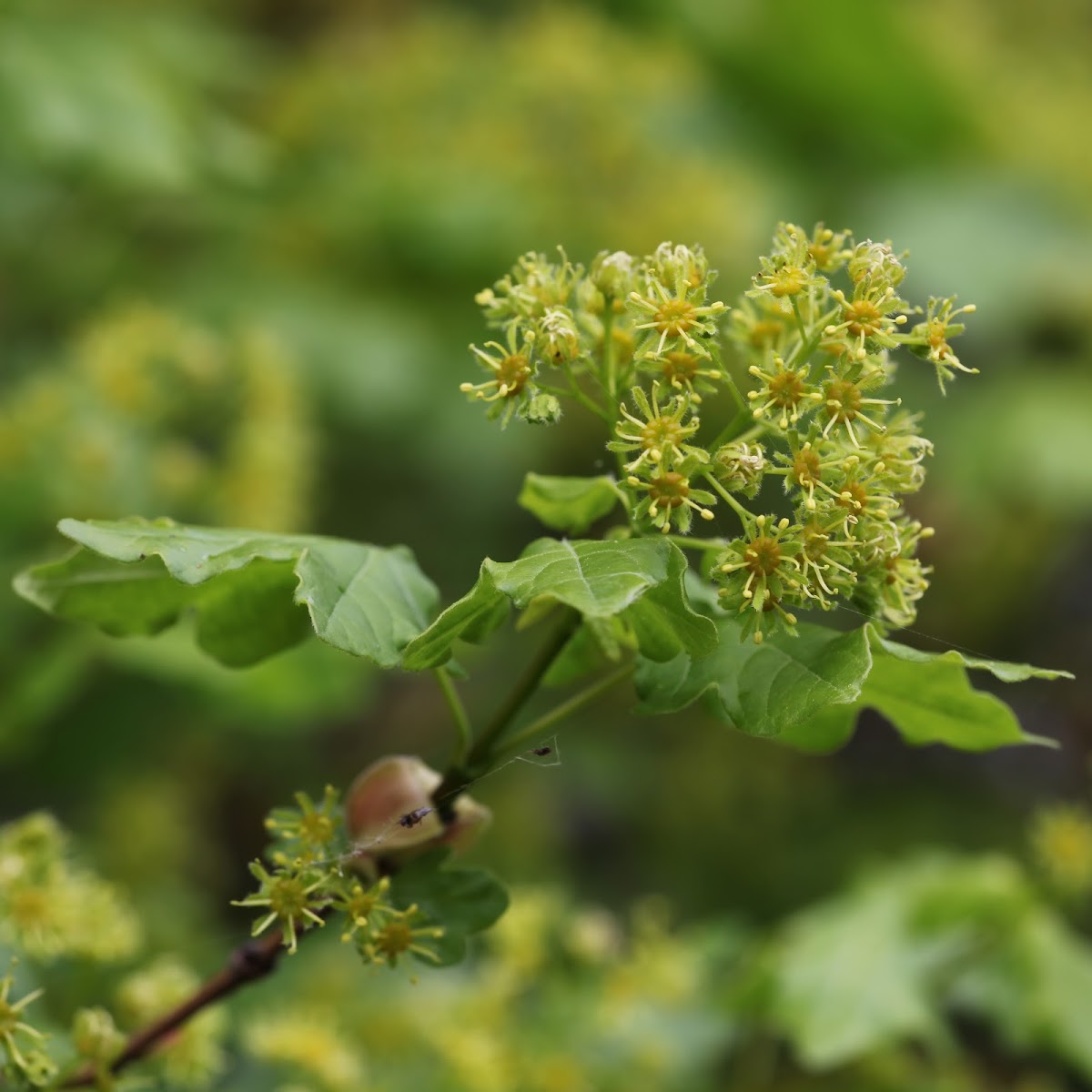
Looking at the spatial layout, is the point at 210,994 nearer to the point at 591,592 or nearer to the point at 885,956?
the point at 591,592

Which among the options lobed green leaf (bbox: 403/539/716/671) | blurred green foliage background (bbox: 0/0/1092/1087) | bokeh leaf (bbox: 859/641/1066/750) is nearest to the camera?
lobed green leaf (bbox: 403/539/716/671)

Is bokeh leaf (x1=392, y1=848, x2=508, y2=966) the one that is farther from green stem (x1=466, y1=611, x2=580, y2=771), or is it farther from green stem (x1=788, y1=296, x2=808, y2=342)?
green stem (x1=788, y1=296, x2=808, y2=342)

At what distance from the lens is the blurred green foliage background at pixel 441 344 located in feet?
4.48

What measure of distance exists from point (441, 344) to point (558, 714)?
1348mm

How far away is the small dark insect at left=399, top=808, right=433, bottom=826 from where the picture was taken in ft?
1.89

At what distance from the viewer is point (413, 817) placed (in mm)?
577

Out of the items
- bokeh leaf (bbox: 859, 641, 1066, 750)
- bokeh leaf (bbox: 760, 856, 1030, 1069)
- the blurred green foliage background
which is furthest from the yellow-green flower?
bokeh leaf (bbox: 859, 641, 1066, 750)

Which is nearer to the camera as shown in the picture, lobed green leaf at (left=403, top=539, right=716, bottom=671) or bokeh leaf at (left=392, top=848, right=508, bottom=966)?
lobed green leaf at (left=403, top=539, right=716, bottom=671)

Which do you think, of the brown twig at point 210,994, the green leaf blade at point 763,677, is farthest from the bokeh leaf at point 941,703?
the brown twig at point 210,994

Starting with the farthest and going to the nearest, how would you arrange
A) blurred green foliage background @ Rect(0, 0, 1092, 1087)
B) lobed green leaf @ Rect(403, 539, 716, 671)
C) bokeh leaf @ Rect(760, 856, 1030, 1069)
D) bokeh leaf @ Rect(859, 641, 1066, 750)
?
1. blurred green foliage background @ Rect(0, 0, 1092, 1087)
2. bokeh leaf @ Rect(760, 856, 1030, 1069)
3. bokeh leaf @ Rect(859, 641, 1066, 750)
4. lobed green leaf @ Rect(403, 539, 716, 671)

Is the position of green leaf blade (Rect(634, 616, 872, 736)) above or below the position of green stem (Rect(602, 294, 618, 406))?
below

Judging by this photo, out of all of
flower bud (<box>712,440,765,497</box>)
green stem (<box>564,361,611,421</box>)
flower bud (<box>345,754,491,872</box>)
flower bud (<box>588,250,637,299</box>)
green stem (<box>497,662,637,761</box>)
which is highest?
flower bud (<box>588,250,637,299</box>)

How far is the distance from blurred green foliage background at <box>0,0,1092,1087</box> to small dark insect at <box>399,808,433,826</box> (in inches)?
28.8

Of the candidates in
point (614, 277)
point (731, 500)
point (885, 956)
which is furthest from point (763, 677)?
point (885, 956)
